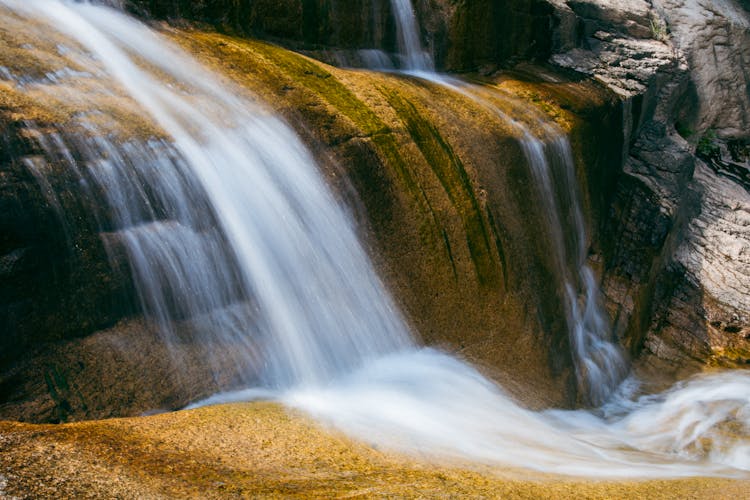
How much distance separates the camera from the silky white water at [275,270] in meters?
4.41

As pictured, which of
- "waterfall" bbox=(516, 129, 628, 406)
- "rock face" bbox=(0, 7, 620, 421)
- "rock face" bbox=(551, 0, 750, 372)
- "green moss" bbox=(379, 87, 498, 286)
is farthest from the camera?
"rock face" bbox=(551, 0, 750, 372)

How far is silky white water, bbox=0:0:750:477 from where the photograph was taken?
14.5ft

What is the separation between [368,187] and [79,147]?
2191mm

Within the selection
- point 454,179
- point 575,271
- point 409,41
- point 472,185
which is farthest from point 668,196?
point 454,179

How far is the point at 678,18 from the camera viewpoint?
12.1 m

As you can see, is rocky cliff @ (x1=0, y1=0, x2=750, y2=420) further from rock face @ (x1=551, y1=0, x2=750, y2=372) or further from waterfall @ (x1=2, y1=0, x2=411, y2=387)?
waterfall @ (x1=2, y1=0, x2=411, y2=387)

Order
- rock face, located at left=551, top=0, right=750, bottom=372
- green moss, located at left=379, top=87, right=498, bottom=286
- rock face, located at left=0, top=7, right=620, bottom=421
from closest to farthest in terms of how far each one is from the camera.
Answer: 1. rock face, located at left=0, top=7, right=620, bottom=421
2. green moss, located at left=379, top=87, right=498, bottom=286
3. rock face, located at left=551, top=0, right=750, bottom=372

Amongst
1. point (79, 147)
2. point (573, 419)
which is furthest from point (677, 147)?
point (79, 147)

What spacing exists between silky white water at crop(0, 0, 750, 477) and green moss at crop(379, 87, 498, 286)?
3.16 ft

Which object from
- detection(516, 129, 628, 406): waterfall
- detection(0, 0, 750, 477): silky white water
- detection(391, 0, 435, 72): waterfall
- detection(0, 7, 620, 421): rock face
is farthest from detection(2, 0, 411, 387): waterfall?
detection(391, 0, 435, 72): waterfall

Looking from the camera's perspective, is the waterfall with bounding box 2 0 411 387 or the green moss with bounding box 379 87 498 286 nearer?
the waterfall with bounding box 2 0 411 387

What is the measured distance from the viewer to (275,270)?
16.4 feet

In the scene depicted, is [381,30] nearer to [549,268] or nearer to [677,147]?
[549,268]

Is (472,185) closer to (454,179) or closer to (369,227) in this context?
(454,179)
